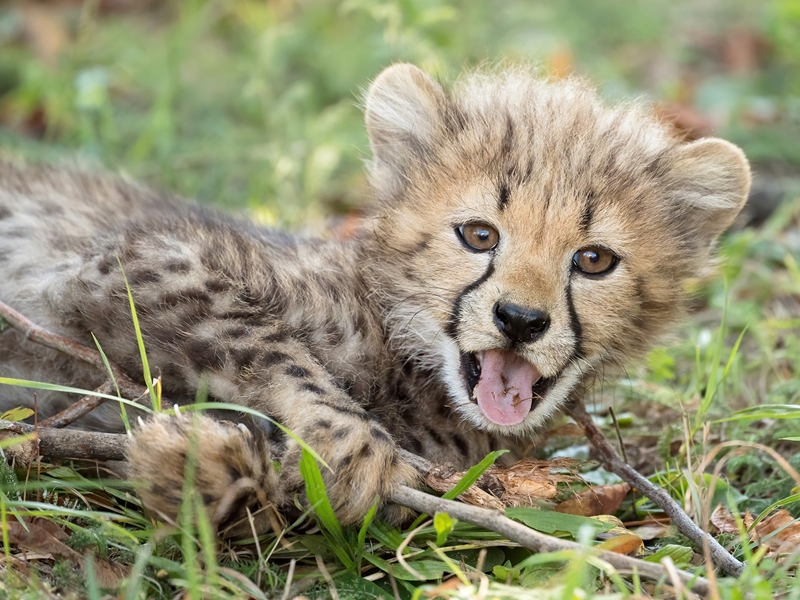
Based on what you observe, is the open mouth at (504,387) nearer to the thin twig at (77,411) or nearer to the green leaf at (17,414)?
the thin twig at (77,411)

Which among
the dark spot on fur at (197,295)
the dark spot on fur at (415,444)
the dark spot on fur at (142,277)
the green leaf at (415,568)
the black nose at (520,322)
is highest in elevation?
the black nose at (520,322)

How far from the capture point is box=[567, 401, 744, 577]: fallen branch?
8.58 ft

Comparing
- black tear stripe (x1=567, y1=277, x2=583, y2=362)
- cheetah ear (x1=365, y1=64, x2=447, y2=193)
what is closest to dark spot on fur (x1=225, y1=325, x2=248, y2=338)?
cheetah ear (x1=365, y1=64, x2=447, y2=193)

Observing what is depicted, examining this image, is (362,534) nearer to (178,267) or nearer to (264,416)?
(264,416)

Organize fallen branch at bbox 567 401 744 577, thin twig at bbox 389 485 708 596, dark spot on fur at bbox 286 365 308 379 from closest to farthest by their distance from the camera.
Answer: thin twig at bbox 389 485 708 596 → fallen branch at bbox 567 401 744 577 → dark spot on fur at bbox 286 365 308 379

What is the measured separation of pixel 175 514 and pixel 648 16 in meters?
8.09

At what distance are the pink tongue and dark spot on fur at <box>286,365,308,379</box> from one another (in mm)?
581

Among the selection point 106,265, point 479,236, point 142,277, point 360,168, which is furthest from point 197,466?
point 360,168

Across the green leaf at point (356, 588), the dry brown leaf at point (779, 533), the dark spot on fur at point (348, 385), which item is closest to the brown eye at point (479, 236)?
the dark spot on fur at point (348, 385)

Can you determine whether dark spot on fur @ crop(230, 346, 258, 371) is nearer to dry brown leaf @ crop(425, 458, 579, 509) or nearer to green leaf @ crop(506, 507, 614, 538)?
dry brown leaf @ crop(425, 458, 579, 509)

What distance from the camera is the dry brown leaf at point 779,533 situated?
2.71 metres

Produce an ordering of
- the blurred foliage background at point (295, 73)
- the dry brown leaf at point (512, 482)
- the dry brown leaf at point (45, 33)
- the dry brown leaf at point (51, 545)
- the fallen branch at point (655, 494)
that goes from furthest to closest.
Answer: the dry brown leaf at point (45, 33) < the blurred foliage background at point (295, 73) < the dry brown leaf at point (512, 482) < the fallen branch at point (655, 494) < the dry brown leaf at point (51, 545)

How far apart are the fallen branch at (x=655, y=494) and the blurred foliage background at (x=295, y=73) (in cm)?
128

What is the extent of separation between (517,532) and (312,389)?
0.79 m
